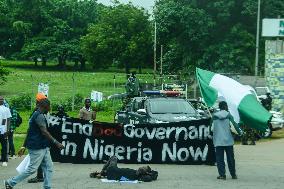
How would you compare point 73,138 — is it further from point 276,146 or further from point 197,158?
point 276,146

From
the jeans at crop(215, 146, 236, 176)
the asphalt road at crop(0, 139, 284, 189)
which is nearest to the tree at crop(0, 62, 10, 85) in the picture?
the asphalt road at crop(0, 139, 284, 189)

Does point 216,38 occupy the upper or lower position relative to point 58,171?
upper

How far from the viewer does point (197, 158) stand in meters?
16.9

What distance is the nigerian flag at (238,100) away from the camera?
15.1 metres

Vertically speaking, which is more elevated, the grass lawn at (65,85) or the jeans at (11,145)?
the jeans at (11,145)

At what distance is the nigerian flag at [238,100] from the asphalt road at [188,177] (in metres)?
1.28

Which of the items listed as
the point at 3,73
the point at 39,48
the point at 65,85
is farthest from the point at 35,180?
the point at 39,48

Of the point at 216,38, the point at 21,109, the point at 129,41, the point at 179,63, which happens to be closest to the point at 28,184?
the point at 21,109

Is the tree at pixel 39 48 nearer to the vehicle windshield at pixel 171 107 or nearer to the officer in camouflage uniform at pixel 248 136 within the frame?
the officer in camouflage uniform at pixel 248 136

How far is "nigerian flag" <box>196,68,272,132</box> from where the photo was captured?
15.1 meters

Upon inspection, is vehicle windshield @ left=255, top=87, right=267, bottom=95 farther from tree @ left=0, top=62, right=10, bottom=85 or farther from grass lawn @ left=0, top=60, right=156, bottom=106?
tree @ left=0, top=62, right=10, bottom=85

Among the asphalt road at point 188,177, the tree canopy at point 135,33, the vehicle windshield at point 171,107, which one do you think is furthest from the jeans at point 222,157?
the tree canopy at point 135,33

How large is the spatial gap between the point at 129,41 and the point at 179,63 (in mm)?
15012

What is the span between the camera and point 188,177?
1464cm
